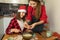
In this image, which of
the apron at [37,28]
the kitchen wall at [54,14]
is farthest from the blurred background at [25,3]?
the apron at [37,28]

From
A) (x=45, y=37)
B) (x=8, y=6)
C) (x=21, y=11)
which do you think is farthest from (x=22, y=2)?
(x=45, y=37)

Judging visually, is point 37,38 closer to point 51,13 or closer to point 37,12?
point 37,12

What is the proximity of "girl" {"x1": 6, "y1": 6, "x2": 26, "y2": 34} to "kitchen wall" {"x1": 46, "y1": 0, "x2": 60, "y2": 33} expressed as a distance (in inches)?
11.0

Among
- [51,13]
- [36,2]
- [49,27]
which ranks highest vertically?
[36,2]

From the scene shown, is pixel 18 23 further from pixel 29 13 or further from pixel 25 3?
pixel 25 3

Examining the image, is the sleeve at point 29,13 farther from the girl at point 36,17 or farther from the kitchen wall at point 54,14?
the kitchen wall at point 54,14

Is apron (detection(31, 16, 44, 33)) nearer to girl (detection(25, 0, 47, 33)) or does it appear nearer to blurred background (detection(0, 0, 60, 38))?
girl (detection(25, 0, 47, 33))

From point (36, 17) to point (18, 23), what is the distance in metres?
0.16

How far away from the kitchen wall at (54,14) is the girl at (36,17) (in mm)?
183

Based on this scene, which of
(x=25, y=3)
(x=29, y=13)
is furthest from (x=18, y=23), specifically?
(x=25, y=3)

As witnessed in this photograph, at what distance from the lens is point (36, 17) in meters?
0.96

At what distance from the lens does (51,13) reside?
46.4 inches

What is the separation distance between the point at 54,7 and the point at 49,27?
0.18 meters

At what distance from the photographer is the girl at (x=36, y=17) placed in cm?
93
